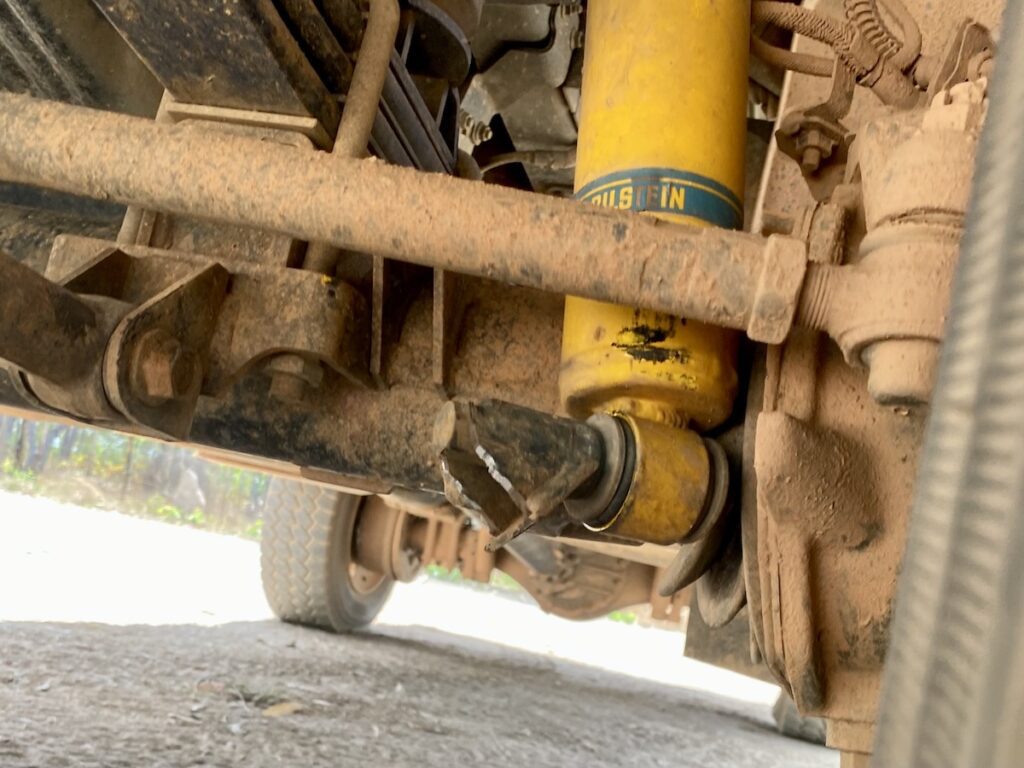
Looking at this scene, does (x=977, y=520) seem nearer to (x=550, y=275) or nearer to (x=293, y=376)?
(x=550, y=275)

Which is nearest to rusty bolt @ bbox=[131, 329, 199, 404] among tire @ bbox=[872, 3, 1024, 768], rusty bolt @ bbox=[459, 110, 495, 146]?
tire @ bbox=[872, 3, 1024, 768]

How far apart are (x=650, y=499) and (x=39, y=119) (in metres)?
0.80

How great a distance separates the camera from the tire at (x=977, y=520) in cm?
42

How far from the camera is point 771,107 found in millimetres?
2061

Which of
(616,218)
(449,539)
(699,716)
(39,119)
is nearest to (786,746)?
(699,716)

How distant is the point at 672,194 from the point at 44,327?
2.34ft

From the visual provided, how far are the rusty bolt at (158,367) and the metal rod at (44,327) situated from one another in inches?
1.7

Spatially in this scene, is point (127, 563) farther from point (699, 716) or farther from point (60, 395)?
point (60, 395)

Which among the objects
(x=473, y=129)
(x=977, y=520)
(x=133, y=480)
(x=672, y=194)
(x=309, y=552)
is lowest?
(x=133, y=480)

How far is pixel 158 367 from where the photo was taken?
0.97 metres

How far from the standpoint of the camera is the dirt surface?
5.84ft

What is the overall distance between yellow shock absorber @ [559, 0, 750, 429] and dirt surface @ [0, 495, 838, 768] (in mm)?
1227

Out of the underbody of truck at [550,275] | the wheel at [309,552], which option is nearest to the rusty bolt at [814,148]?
the underbody of truck at [550,275]

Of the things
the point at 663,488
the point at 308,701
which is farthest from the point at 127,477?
the point at 663,488
